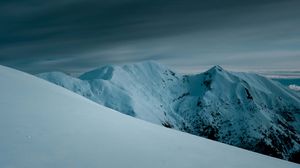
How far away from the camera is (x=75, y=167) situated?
14.2 ft

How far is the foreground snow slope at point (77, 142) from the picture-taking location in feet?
15.0

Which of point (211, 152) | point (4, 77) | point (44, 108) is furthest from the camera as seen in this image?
point (4, 77)

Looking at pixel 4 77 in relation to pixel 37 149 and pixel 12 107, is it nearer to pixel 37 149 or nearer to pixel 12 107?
pixel 12 107

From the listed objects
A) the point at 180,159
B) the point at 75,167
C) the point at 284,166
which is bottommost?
the point at 284,166

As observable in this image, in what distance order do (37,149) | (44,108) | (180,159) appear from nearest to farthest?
(37,149) < (180,159) < (44,108)

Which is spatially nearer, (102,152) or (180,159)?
(102,152)

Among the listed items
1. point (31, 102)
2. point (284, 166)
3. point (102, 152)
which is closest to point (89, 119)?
point (31, 102)

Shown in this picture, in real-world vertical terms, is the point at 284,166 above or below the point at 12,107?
below

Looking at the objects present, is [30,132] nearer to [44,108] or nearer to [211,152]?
[44,108]

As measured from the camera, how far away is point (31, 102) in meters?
7.38

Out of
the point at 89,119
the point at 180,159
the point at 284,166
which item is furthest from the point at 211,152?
the point at 89,119

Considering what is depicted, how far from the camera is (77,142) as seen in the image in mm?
5406

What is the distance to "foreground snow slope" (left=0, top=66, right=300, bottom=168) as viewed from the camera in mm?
4574

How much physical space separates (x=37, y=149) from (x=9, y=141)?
1.80 feet
